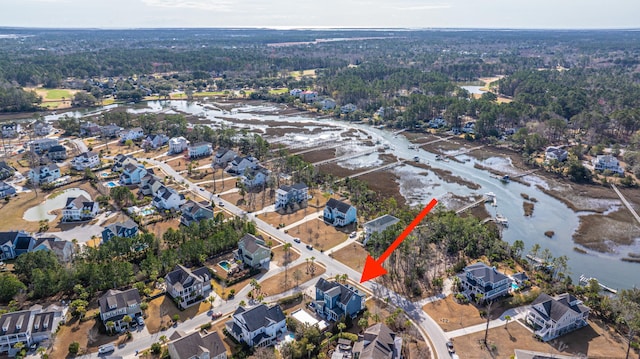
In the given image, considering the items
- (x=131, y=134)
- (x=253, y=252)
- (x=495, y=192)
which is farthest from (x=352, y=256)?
(x=131, y=134)

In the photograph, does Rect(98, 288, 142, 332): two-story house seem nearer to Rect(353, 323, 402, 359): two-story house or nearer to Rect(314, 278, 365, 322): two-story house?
Rect(314, 278, 365, 322): two-story house

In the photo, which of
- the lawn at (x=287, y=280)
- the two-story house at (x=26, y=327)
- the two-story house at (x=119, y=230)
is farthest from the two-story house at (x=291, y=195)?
the two-story house at (x=26, y=327)

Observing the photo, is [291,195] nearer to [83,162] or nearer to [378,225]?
[378,225]

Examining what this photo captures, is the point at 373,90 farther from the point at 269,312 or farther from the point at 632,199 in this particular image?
the point at 269,312

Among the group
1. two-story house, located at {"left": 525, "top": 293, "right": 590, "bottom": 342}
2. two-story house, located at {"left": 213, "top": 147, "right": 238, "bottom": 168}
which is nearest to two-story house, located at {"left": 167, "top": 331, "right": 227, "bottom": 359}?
two-story house, located at {"left": 525, "top": 293, "right": 590, "bottom": 342}

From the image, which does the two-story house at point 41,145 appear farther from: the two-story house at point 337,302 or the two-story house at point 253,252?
the two-story house at point 337,302

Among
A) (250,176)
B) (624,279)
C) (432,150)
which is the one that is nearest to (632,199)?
(624,279)
